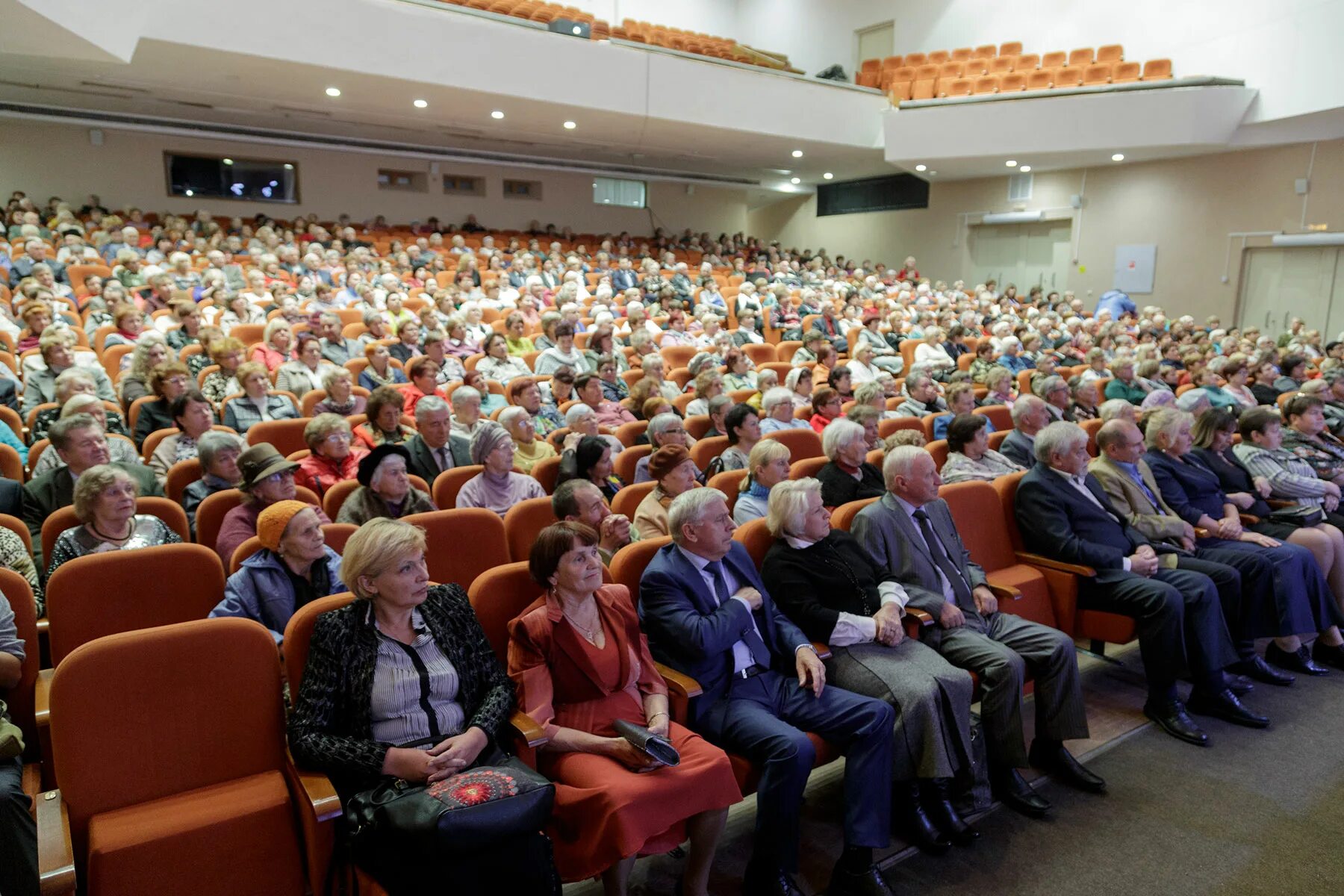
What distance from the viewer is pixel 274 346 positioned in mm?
5250

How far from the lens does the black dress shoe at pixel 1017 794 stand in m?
2.25

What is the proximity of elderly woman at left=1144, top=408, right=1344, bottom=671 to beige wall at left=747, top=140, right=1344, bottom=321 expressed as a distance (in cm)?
989

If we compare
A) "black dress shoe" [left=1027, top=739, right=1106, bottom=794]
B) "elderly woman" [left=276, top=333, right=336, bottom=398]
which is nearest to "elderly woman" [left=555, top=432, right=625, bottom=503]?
"black dress shoe" [left=1027, top=739, right=1106, bottom=794]

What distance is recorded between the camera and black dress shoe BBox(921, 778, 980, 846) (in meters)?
2.12

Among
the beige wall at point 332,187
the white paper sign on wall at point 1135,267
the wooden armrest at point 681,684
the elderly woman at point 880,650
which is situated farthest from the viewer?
the white paper sign on wall at point 1135,267

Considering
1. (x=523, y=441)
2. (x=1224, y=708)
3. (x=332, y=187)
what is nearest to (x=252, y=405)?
(x=523, y=441)

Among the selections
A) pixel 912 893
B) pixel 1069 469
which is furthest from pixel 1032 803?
pixel 1069 469

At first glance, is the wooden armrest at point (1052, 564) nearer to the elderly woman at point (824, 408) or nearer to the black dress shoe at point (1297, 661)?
the black dress shoe at point (1297, 661)

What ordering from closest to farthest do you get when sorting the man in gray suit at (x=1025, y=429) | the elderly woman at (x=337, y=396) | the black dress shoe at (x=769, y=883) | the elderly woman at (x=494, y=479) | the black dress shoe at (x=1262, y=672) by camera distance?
1. the black dress shoe at (x=769, y=883)
2. the black dress shoe at (x=1262, y=672)
3. the elderly woman at (x=494, y=479)
4. the man in gray suit at (x=1025, y=429)
5. the elderly woman at (x=337, y=396)

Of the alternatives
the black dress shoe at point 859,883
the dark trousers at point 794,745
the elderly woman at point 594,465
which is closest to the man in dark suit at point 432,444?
the elderly woman at point 594,465

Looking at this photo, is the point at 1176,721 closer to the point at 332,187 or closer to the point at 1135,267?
the point at 1135,267

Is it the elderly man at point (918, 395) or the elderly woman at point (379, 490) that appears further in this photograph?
the elderly man at point (918, 395)

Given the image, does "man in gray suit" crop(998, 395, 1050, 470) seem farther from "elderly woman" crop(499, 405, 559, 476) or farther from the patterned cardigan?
the patterned cardigan

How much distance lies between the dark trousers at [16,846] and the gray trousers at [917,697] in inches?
70.0
